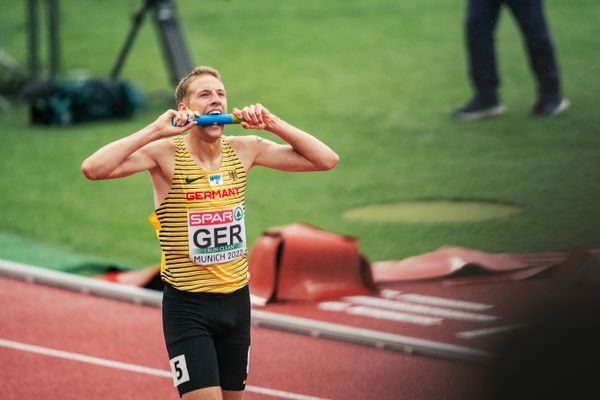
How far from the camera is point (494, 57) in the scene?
1350 cm

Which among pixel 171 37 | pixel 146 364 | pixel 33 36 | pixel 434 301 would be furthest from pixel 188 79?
pixel 33 36

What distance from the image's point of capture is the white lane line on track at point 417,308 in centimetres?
813

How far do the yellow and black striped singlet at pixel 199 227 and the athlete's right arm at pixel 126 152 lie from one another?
6.8 inches

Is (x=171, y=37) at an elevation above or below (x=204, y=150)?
above

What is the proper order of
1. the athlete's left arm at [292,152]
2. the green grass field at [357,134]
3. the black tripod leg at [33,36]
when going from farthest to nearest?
1. the black tripod leg at [33,36]
2. the green grass field at [357,134]
3. the athlete's left arm at [292,152]

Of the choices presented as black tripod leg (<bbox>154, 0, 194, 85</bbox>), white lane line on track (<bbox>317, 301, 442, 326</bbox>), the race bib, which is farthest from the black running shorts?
black tripod leg (<bbox>154, 0, 194, 85</bbox>)

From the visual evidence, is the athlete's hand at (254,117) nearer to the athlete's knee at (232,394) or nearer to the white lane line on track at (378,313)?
the athlete's knee at (232,394)

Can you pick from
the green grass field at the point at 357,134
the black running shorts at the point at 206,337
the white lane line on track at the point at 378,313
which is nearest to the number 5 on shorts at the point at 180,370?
the black running shorts at the point at 206,337

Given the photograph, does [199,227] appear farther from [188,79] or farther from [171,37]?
[171,37]

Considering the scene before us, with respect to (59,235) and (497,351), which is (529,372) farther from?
(59,235)

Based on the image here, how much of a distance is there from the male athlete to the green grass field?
3573mm

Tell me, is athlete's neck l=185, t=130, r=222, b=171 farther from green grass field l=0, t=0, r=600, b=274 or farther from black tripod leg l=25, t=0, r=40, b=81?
black tripod leg l=25, t=0, r=40, b=81

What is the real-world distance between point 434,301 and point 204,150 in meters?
4.20

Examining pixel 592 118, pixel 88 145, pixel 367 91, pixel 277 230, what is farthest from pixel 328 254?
pixel 367 91
